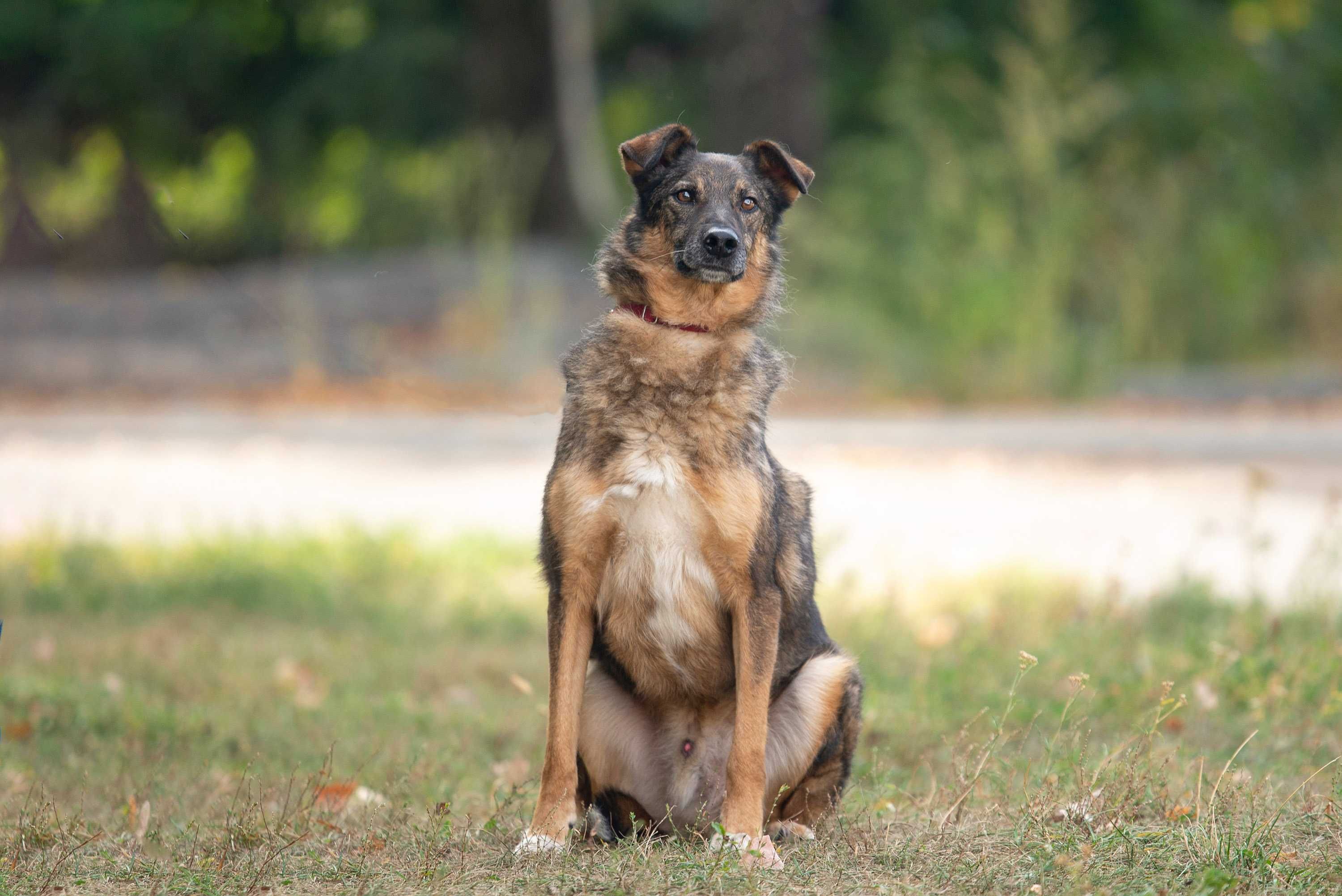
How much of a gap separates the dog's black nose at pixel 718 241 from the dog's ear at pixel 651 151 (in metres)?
0.38

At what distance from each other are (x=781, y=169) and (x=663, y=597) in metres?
1.53

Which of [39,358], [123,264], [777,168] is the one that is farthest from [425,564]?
[123,264]

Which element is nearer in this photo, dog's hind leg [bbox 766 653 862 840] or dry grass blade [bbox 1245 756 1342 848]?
dry grass blade [bbox 1245 756 1342 848]

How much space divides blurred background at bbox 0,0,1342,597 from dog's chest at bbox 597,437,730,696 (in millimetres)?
2131

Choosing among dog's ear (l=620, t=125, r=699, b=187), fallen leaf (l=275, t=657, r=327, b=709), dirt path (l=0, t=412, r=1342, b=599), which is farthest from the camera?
dirt path (l=0, t=412, r=1342, b=599)

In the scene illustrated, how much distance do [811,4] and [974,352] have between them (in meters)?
6.69

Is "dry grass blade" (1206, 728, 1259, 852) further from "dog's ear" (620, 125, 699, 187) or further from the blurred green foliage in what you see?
the blurred green foliage

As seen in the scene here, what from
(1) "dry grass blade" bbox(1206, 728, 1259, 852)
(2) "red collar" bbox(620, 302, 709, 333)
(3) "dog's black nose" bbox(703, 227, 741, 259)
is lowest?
(1) "dry grass blade" bbox(1206, 728, 1259, 852)

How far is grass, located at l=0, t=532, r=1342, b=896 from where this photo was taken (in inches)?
141

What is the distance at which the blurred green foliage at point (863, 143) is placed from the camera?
1449cm

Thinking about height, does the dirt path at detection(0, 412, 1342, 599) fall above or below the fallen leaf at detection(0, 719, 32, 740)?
above

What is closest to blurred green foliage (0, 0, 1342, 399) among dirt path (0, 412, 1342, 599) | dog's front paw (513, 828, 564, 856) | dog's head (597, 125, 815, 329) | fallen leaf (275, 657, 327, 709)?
dirt path (0, 412, 1342, 599)

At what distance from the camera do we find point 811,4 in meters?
18.5

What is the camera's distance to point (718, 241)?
420 cm
